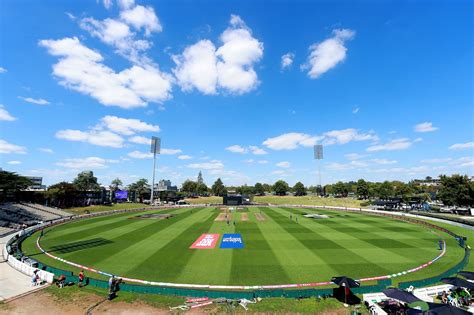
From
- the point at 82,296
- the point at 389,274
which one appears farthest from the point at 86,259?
the point at 389,274

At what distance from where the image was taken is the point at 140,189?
555ft

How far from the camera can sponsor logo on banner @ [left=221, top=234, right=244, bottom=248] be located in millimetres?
41875

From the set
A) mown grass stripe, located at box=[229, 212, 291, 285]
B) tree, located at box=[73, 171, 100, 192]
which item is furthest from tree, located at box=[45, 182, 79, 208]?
mown grass stripe, located at box=[229, 212, 291, 285]

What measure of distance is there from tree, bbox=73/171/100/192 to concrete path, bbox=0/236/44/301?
12157 centimetres

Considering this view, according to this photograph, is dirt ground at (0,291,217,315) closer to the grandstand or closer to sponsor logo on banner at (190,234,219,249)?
sponsor logo on banner at (190,234,219,249)

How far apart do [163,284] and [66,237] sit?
35.6m

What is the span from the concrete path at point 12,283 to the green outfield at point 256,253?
441cm

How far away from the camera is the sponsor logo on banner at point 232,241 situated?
41.9 metres

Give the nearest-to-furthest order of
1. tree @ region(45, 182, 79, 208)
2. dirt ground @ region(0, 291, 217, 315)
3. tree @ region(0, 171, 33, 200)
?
dirt ground @ region(0, 291, 217, 315) → tree @ region(0, 171, 33, 200) → tree @ region(45, 182, 79, 208)

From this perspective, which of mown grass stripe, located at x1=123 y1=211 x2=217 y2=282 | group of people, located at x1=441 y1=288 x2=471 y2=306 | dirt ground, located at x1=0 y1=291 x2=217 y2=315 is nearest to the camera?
dirt ground, located at x1=0 y1=291 x2=217 y2=315

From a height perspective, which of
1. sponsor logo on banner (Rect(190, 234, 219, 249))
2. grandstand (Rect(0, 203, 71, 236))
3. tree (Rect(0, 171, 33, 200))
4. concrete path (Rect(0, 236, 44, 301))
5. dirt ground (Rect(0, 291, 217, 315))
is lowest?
dirt ground (Rect(0, 291, 217, 315))

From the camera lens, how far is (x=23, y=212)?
76500mm

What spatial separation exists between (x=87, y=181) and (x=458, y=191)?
588 ft

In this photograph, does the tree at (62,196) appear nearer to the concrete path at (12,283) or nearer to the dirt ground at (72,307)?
the concrete path at (12,283)
